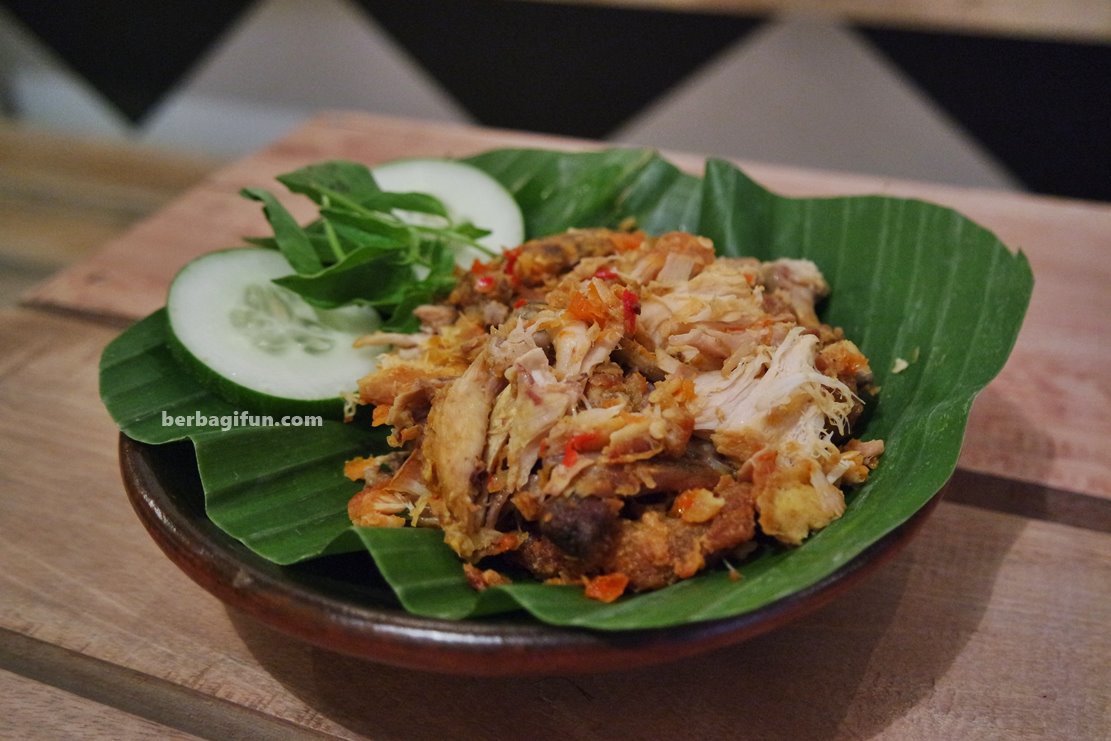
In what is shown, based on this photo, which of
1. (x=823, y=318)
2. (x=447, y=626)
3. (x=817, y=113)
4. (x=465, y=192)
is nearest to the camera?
(x=447, y=626)

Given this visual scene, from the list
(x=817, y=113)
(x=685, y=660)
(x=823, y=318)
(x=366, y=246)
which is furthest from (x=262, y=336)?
(x=817, y=113)

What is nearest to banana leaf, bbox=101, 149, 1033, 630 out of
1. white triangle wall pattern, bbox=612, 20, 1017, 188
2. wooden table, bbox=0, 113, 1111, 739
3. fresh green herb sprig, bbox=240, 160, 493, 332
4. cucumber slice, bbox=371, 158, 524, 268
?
cucumber slice, bbox=371, 158, 524, 268

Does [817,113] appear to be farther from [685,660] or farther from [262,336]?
[685,660]

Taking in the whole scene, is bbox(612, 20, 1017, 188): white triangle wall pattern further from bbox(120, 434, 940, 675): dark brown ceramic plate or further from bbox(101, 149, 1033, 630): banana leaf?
bbox(120, 434, 940, 675): dark brown ceramic plate

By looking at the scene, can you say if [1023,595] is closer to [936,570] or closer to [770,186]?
[936,570]

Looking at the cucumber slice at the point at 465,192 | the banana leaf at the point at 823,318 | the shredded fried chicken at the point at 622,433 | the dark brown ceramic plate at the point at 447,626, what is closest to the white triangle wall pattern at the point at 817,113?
the banana leaf at the point at 823,318

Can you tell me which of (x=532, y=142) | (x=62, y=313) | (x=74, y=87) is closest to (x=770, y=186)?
(x=532, y=142)
